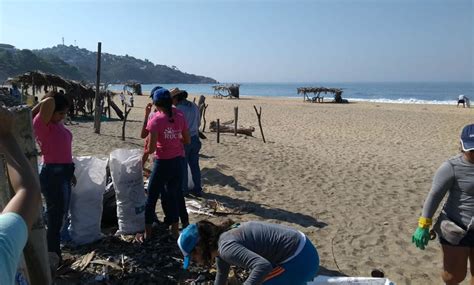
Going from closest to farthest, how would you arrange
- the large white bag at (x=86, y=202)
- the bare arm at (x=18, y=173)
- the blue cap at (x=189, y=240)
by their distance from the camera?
the bare arm at (x=18, y=173) → the blue cap at (x=189, y=240) → the large white bag at (x=86, y=202)

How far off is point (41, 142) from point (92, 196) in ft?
2.84

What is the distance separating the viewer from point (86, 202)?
437 centimetres

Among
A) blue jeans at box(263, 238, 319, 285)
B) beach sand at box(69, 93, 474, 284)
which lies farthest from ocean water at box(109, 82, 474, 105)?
blue jeans at box(263, 238, 319, 285)

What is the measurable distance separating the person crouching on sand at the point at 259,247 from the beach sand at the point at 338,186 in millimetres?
1734

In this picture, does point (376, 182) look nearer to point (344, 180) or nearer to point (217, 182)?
point (344, 180)

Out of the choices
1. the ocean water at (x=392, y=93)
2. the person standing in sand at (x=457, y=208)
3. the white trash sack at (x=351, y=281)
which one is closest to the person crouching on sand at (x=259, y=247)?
the white trash sack at (x=351, y=281)

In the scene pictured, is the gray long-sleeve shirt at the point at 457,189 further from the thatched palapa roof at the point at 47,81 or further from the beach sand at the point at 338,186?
the thatched palapa roof at the point at 47,81

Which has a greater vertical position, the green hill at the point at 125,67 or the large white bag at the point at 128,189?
the green hill at the point at 125,67

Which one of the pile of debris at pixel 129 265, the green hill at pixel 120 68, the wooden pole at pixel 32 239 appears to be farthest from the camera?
the green hill at pixel 120 68

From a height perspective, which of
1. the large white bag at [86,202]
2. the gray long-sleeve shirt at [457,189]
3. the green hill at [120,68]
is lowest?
the large white bag at [86,202]

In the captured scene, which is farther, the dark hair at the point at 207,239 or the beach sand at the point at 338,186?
the beach sand at the point at 338,186

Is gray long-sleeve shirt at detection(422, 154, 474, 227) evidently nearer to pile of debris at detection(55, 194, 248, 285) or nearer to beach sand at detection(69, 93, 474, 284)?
beach sand at detection(69, 93, 474, 284)

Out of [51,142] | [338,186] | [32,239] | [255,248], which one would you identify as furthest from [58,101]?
[338,186]

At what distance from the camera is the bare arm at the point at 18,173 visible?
140 centimetres
